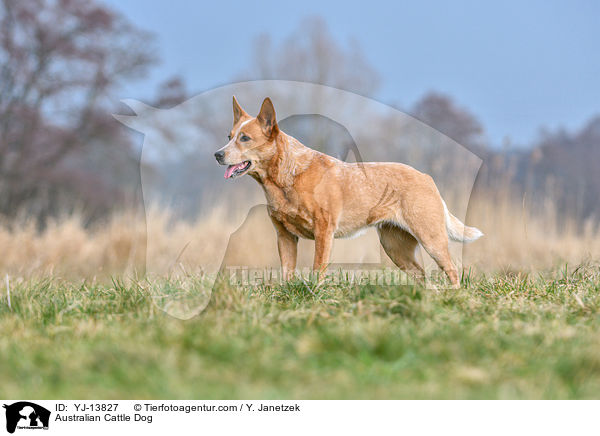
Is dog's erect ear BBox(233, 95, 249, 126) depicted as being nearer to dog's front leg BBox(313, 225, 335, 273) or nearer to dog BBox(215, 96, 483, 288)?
dog BBox(215, 96, 483, 288)

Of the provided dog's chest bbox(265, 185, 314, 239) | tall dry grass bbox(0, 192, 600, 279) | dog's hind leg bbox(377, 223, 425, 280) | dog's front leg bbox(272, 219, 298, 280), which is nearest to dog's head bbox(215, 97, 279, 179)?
dog's chest bbox(265, 185, 314, 239)

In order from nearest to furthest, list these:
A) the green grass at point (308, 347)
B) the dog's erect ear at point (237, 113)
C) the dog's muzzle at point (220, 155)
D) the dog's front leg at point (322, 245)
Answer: the green grass at point (308, 347), the dog's muzzle at point (220, 155), the dog's erect ear at point (237, 113), the dog's front leg at point (322, 245)

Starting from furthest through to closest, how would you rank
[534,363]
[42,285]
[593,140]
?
[593,140]
[42,285]
[534,363]

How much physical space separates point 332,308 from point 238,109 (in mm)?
1734

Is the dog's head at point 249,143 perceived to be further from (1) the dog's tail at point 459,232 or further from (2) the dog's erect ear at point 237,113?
(1) the dog's tail at point 459,232

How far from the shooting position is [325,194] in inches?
176

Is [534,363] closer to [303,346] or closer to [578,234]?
[303,346]

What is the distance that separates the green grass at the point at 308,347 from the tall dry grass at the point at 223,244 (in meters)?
2.18
